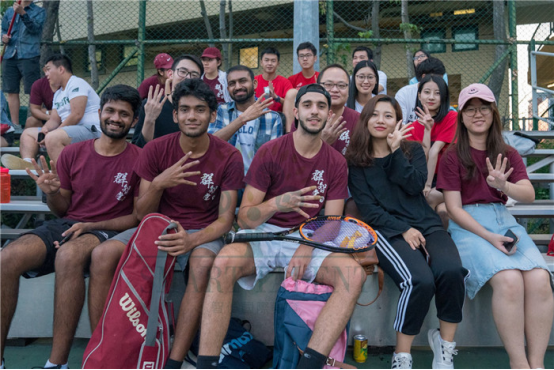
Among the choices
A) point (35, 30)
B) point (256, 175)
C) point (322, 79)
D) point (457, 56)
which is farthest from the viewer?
point (457, 56)

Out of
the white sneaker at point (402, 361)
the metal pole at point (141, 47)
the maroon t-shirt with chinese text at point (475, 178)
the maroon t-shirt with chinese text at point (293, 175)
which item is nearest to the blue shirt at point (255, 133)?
the maroon t-shirt with chinese text at point (293, 175)

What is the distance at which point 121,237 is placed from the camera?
315cm

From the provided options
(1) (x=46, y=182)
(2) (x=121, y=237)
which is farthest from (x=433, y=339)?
(1) (x=46, y=182)

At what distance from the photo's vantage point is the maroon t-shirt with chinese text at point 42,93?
6.00 meters

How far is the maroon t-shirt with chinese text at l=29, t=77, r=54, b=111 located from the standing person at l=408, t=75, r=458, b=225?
459 cm

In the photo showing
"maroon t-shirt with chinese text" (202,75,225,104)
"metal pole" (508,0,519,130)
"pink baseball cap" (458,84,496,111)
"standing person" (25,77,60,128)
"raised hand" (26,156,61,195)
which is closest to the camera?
"raised hand" (26,156,61,195)

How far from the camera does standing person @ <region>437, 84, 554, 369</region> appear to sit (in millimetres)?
2910

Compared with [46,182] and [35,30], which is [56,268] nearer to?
[46,182]

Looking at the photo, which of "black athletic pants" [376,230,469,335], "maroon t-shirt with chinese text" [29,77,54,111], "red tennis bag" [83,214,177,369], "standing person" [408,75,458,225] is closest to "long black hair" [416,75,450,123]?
"standing person" [408,75,458,225]

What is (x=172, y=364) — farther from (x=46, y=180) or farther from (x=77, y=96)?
(x=77, y=96)

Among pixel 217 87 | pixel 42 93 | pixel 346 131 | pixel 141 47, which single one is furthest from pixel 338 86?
pixel 42 93

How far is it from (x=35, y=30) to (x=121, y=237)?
4570 mm

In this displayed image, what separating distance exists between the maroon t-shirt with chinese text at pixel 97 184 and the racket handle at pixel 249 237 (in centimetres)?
87

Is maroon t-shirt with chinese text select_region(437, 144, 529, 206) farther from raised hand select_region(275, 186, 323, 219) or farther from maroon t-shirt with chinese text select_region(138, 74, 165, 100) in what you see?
maroon t-shirt with chinese text select_region(138, 74, 165, 100)
